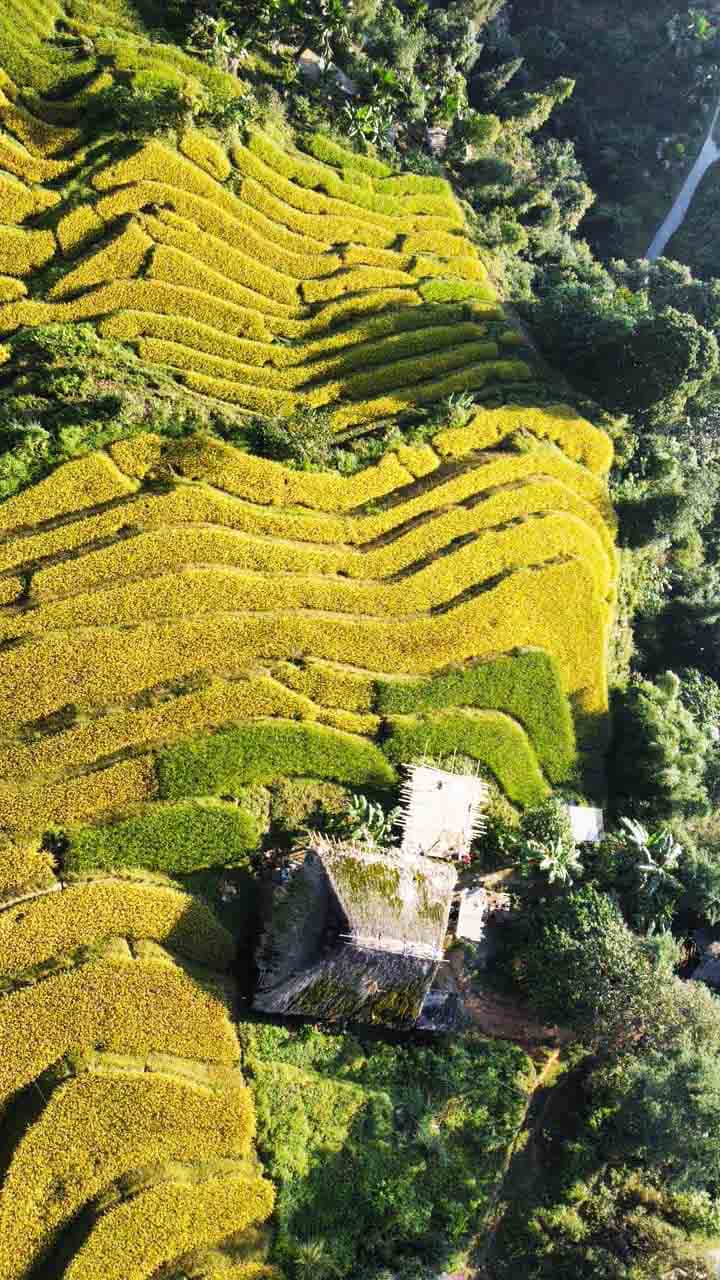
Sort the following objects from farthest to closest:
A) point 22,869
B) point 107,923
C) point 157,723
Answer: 1. point 157,723
2. point 107,923
3. point 22,869

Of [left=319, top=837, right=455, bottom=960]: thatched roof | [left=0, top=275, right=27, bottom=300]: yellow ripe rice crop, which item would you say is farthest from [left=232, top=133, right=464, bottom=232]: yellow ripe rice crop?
[left=319, top=837, right=455, bottom=960]: thatched roof

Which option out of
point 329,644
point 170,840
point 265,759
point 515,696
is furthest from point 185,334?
point 170,840

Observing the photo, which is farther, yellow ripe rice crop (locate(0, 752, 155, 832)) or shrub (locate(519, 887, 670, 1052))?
shrub (locate(519, 887, 670, 1052))

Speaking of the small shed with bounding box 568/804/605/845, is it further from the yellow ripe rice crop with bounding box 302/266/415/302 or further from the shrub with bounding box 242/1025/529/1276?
the yellow ripe rice crop with bounding box 302/266/415/302

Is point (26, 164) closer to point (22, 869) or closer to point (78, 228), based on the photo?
point (78, 228)

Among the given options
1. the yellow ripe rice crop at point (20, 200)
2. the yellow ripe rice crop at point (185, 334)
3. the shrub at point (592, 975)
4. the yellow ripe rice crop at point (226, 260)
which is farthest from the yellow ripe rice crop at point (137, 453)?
the shrub at point (592, 975)

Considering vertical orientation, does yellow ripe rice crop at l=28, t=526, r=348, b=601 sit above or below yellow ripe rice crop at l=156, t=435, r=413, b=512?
below

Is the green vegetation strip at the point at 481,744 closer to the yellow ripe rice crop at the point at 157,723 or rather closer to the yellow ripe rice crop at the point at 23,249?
the yellow ripe rice crop at the point at 157,723
